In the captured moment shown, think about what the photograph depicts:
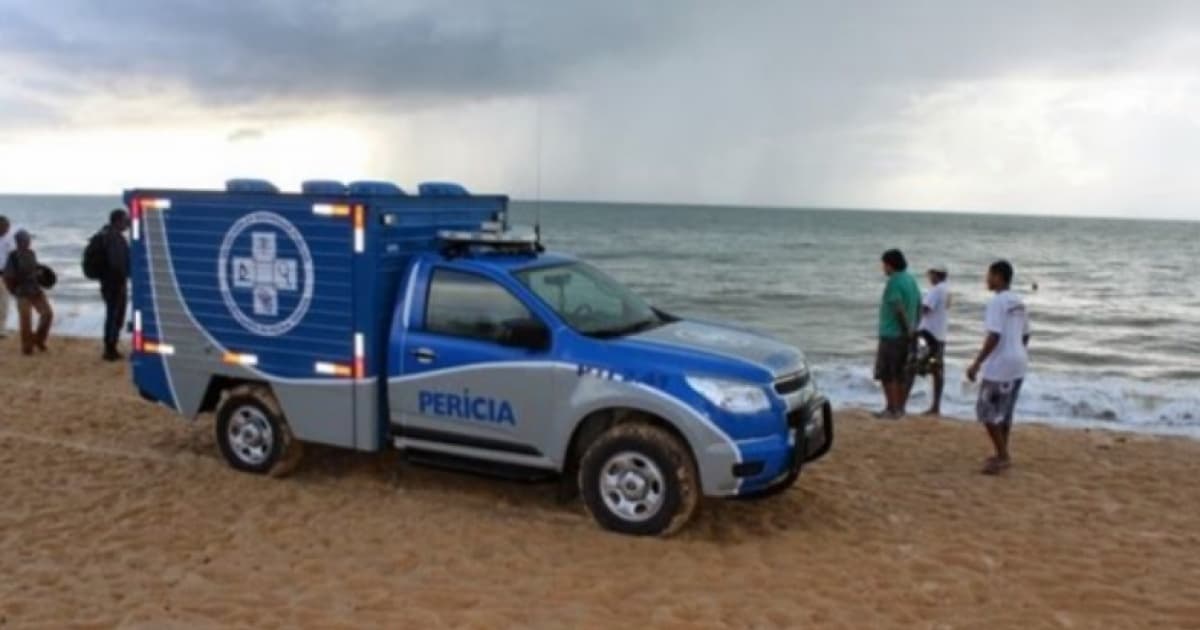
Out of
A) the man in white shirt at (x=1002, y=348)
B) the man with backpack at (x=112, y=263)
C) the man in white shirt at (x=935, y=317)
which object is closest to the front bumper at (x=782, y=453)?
the man in white shirt at (x=1002, y=348)

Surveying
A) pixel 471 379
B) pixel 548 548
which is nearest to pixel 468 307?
pixel 471 379

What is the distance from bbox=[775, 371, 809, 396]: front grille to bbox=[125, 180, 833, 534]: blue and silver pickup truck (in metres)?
0.02

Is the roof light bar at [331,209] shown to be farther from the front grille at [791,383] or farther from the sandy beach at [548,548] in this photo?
the front grille at [791,383]

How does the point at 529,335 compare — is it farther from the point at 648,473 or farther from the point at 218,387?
the point at 218,387

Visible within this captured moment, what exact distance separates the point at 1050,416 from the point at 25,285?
14027 mm

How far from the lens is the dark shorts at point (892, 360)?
10984mm

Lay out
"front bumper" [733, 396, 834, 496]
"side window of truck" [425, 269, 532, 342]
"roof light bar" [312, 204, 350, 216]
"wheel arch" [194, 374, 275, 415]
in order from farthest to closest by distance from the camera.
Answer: "wheel arch" [194, 374, 275, 415]
"roof light bar" [312, 204, 350, 216]
"side window of truck" [425, 269, 532, 342]
"front bumper" [733, 396, 834, 496]

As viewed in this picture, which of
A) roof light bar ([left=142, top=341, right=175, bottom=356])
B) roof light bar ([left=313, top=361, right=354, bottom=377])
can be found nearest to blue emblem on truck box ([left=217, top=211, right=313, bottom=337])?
roof light bar ([left=313, top=361, right=354, bottom=377])

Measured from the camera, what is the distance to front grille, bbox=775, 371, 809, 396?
6.54m

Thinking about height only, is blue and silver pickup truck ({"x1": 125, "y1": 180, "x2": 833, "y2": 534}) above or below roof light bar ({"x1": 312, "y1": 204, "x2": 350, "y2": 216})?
below

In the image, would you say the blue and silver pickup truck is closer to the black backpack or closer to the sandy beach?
the sandy beach

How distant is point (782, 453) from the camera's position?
6500 mm

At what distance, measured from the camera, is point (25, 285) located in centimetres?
1370

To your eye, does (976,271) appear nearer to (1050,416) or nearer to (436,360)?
(1050,416)
